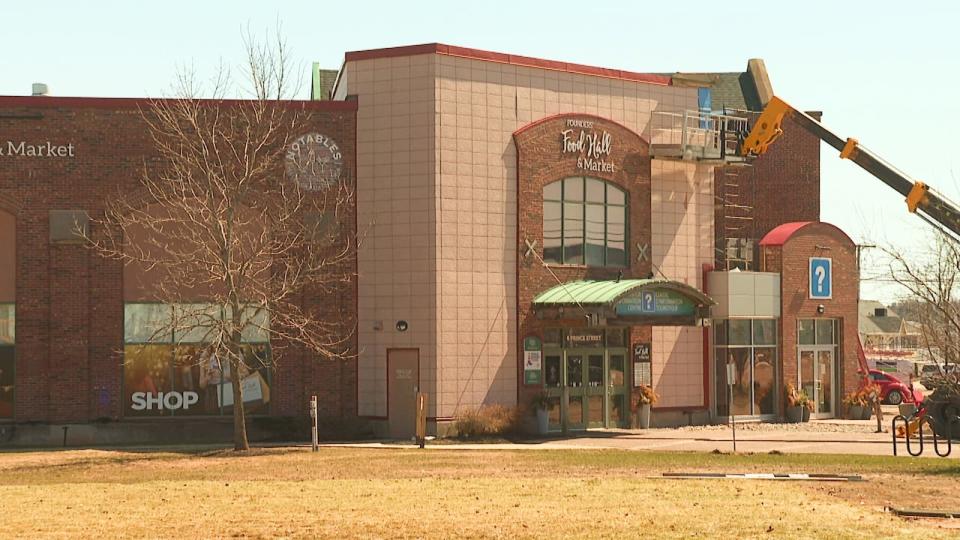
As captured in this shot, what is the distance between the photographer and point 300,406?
36062 mm

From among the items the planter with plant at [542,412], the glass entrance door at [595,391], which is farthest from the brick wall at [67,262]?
the glass entrance door at [595,391]

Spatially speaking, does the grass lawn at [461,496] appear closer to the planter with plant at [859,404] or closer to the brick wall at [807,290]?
the brick wall at [807,290]

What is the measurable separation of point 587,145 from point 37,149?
16.2 m

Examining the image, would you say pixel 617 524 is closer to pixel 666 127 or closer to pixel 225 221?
pixel 225 221

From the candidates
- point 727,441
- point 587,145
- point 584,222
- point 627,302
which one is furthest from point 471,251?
point 727,441

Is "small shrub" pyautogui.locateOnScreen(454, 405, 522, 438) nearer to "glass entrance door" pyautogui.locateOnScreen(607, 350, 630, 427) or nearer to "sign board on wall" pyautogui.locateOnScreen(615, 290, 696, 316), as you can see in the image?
"glass entrance door" pyautogui.locateOnScreen(607, 350, 630, 427)

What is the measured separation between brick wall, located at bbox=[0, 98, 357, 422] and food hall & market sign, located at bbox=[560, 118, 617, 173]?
12510 mm

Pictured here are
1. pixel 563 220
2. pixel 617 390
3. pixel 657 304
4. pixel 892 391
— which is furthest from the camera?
pixel 892 391

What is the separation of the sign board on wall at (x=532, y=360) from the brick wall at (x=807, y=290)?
10192 mm

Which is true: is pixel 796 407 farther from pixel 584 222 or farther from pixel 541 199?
pixel 541 199

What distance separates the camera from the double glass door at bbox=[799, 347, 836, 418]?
44.2 metres

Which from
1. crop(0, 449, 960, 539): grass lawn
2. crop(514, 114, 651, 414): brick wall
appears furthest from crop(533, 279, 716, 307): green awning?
crop(0, 449, 960, 539): grass lawn

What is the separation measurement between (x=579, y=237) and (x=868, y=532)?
2225 centimetres

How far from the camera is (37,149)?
35031 mm
